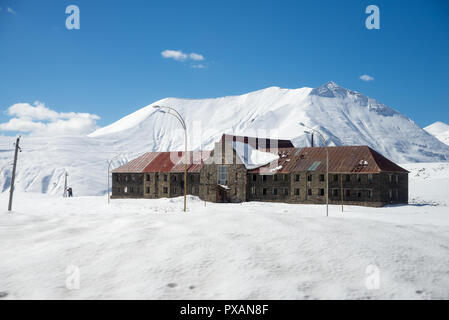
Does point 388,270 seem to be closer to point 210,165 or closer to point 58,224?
point 58,224

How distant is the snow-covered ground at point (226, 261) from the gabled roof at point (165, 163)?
49.2 m

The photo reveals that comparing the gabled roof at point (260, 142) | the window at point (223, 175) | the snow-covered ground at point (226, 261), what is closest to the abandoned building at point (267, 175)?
the window at point (223, 175)

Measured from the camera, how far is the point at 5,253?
7.75 metres

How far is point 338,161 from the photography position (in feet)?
161

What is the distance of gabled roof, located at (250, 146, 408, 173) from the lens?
153 feet

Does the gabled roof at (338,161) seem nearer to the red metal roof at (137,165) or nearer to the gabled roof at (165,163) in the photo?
the gabled roof at (165,163)

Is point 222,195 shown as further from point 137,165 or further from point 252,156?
point 137,165

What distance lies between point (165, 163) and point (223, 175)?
523 inches

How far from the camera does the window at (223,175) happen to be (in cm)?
5537

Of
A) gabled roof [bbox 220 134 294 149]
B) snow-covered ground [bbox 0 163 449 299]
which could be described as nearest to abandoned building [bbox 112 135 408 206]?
gabled roof [bbox 220 134 294 149]

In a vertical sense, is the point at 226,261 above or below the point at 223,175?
below

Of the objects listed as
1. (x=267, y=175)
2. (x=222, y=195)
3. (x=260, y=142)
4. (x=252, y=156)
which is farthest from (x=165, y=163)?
(x=267, y=175)
